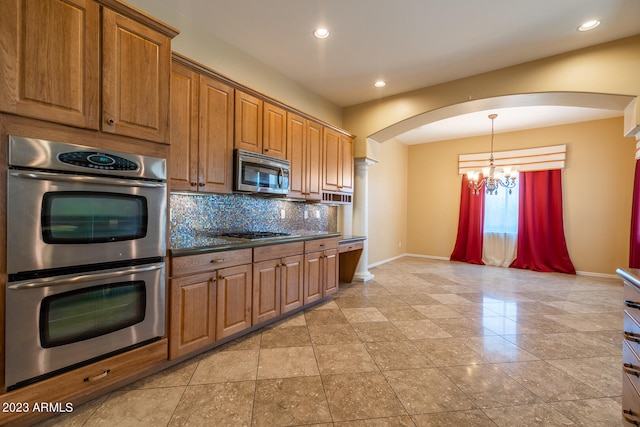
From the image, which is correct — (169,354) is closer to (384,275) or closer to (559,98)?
(384,275)

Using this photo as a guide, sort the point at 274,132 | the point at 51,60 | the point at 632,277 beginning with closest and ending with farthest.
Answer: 1. the point at 632,277
2. the point at 51,60
3. the point at 274,132

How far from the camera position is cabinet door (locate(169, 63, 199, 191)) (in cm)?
216

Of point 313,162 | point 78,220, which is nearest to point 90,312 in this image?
point 78,220

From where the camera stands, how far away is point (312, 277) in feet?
10.3

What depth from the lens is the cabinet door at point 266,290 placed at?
2469mm

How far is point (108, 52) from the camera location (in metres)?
1.56

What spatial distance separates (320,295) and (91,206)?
247cm

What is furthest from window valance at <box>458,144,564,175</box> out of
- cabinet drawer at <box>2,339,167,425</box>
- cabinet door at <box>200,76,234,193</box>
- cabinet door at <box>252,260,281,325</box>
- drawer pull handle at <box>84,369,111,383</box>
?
drawer pull handle at <box>84,369,111,383</box>

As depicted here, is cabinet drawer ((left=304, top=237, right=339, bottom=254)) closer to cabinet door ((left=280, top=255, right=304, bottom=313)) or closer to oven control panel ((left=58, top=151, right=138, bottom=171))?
cabinet door ((left=280, top=255, right=304, bottom=313))

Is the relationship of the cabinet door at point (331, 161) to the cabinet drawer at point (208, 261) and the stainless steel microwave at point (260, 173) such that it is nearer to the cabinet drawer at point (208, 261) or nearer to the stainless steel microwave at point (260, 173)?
the stainless steel microwave at point (260, 173)

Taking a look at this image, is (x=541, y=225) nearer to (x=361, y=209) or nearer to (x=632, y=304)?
(x=361, y=209)

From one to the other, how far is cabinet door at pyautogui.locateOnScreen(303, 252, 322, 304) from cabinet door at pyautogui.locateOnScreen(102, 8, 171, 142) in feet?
6.37

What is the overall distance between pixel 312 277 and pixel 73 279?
218cm

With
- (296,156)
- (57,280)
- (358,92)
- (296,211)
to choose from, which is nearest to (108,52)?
(57,280)
